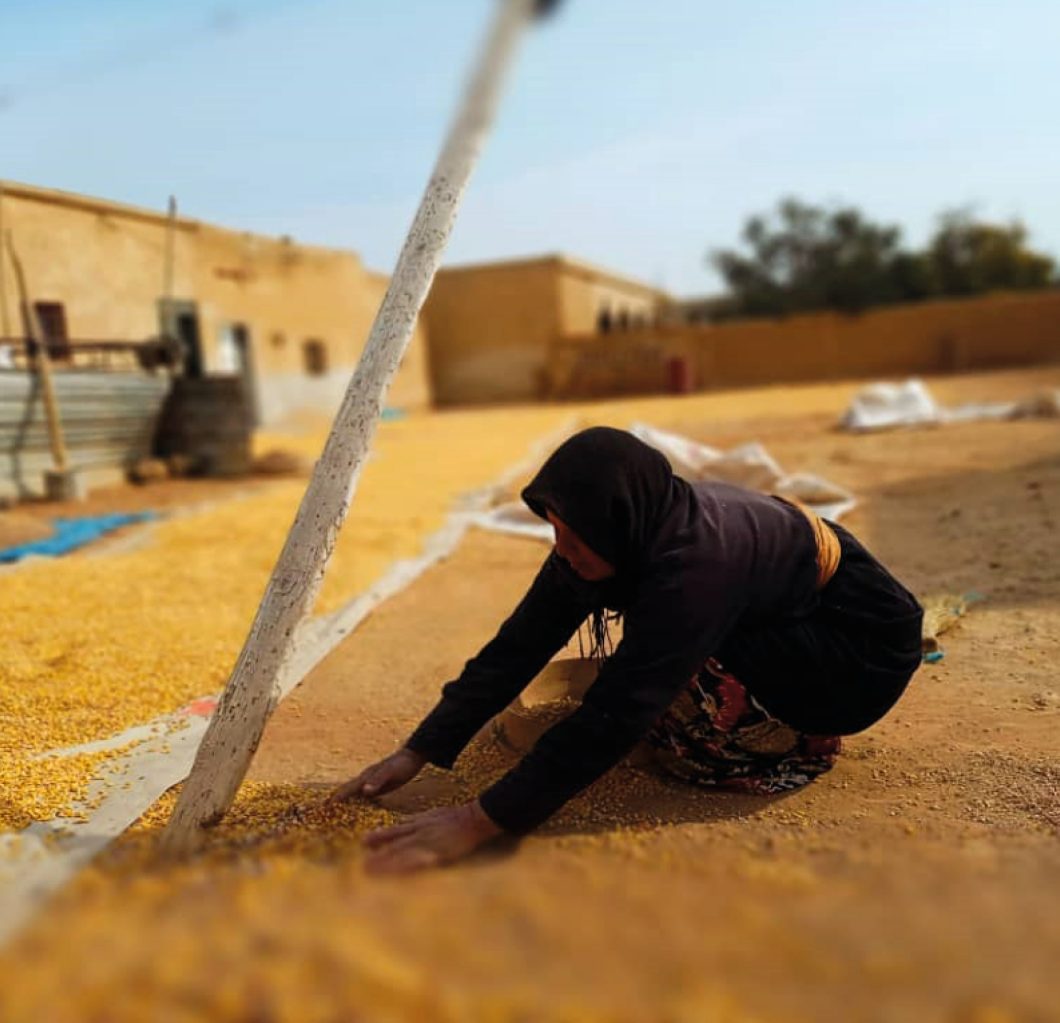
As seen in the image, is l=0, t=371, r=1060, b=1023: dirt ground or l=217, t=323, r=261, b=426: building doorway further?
l=217, t=323, r=261, b=426: building doorway

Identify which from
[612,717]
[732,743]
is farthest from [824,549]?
[612,717]

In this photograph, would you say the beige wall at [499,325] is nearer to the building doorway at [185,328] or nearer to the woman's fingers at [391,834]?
the building doorway at [185,328]

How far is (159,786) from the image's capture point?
2584mm

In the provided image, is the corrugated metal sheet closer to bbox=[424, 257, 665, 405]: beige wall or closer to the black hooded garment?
the black hooded garment

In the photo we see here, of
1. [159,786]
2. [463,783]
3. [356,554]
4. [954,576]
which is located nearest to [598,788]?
[463,783]

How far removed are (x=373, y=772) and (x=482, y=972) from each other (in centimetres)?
140

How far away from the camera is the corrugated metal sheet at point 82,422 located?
855 cm

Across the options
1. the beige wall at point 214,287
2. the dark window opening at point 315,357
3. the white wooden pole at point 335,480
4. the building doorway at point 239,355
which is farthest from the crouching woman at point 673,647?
the dark window opening at point 315,357

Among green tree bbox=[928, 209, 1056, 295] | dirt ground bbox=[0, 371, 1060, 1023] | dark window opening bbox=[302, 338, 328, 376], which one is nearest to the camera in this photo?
dirt ground bbox=[0, 371, 1060, 1023]

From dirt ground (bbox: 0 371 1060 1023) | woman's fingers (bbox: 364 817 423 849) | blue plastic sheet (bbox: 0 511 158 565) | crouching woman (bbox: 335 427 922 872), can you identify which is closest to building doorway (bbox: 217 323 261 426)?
blue plastic sheet (bbox: 0 511 158 565)

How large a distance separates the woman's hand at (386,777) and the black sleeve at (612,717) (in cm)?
57

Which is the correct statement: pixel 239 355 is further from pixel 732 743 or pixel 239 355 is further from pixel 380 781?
pixel 732 743

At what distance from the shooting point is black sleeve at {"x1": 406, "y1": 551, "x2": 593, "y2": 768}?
2375 millimetres

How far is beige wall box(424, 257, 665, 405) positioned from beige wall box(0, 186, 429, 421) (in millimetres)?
2333
